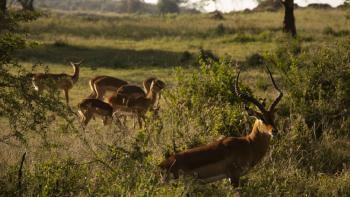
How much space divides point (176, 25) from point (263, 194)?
24605 millimetres

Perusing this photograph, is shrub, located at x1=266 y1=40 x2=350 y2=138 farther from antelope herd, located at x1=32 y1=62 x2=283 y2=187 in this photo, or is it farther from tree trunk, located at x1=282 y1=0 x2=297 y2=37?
tree trunk, located at x1=282 y1=0 x2=297 y2=37

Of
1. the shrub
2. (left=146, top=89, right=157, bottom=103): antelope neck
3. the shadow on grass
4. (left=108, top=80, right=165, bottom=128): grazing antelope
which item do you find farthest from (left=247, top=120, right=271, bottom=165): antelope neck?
the shadow on grass

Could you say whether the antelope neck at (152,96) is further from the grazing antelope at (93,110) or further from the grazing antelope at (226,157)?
the grazing antelope at (226,157)

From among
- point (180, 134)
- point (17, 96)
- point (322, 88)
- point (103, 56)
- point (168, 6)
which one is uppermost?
point (17, 96)

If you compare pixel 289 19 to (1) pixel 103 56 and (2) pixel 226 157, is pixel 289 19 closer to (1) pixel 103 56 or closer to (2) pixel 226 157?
(1) pixel 103 56

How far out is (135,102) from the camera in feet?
44.0

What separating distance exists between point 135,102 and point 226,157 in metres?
6.34

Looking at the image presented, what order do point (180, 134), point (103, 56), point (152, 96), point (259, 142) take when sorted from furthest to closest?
point (103, 56) < point (152, 96) < point (180, 134) < point (259, 142)

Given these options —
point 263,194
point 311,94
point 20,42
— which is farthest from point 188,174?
point 311,94

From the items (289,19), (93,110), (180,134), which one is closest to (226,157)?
(180,134)

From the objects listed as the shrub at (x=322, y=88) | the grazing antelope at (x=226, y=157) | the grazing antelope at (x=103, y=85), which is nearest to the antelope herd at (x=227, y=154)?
the grazing antelope at (x=226, y=157)

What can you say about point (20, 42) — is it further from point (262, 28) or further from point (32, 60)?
point (262, 28)

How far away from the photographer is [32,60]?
2098cm

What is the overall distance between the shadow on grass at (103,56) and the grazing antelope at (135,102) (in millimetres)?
6562
